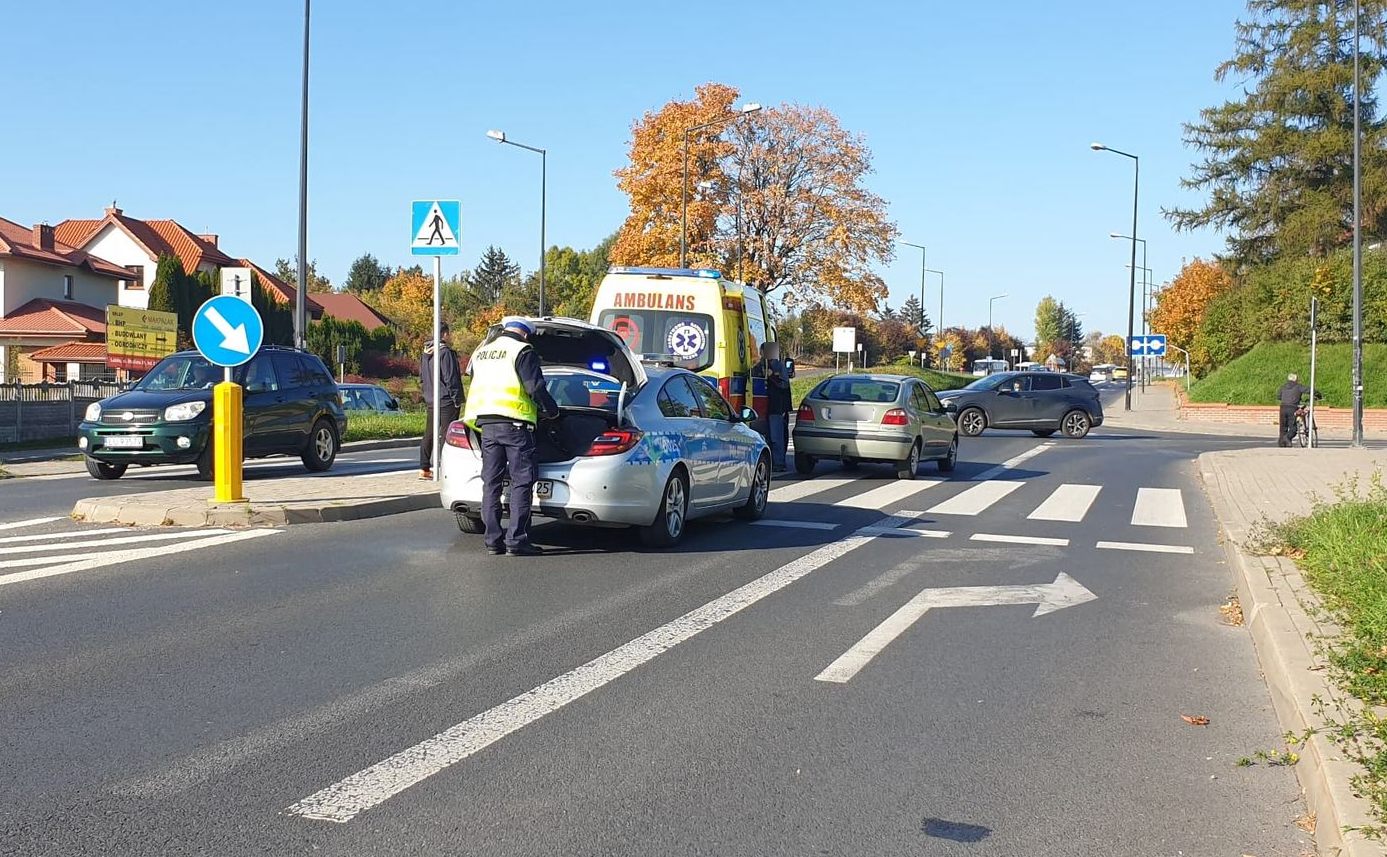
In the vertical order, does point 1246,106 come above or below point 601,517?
above

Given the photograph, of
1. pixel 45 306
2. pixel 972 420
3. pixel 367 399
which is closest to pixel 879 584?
pixel 972 420

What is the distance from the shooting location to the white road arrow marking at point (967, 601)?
727 centimetres

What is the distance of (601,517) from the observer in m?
10.2

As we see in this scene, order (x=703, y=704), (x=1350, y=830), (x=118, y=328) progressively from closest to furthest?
(x=1350, y=830) < (x=703, y=704) < (x=118, y=328)

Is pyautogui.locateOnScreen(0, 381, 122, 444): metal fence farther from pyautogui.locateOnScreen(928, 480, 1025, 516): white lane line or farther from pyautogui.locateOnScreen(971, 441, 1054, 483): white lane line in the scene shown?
pyautogui.locateOnScreen(928, 480, 1025, 516): white lane line

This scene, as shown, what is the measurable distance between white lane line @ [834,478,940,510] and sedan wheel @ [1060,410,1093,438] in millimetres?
15600

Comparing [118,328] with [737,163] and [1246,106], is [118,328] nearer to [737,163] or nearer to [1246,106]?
[737,163]

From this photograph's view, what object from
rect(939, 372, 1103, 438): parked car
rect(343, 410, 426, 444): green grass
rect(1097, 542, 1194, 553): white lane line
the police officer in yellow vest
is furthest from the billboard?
rect(1097, 542, 1194, 553): white lane line

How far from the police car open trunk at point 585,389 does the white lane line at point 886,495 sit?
3834 mm

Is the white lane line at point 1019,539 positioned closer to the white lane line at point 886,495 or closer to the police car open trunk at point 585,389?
the white lane line at point 886,495

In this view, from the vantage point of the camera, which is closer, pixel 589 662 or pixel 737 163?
pixel 589 662

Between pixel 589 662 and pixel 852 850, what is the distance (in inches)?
104

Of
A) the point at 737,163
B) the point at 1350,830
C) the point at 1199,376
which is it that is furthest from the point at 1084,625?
the point at 1199,376

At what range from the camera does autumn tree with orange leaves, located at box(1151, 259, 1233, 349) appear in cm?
6994
